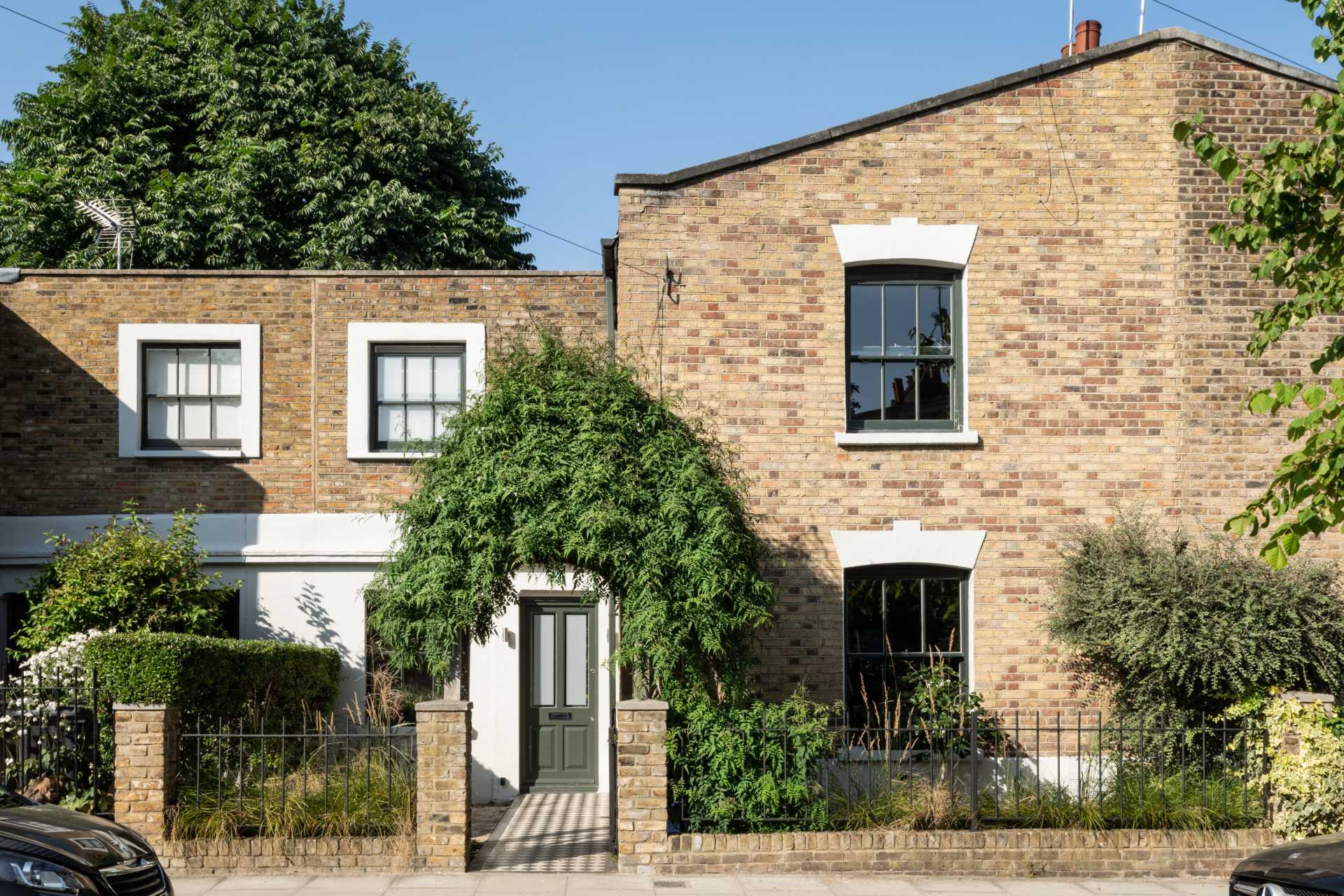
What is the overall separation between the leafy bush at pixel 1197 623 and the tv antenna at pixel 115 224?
12.7 meters

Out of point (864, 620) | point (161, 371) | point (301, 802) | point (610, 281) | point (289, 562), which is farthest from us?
point (161, 371)

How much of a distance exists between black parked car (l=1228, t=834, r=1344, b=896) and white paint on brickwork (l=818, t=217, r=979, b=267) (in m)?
7.05

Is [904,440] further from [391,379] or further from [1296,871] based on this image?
[1296,871]

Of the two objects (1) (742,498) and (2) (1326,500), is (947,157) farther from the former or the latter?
(2) (1326,500)

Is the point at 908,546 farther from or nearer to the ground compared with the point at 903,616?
farther from the ground

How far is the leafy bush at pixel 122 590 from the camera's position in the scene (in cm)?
1288

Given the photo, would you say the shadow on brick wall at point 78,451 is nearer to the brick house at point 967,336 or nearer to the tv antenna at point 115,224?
the tv antenna at point 115,224

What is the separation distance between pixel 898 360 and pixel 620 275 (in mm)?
3131

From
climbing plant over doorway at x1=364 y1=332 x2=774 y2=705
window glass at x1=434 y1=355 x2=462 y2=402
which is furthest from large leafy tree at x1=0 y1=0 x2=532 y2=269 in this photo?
climbing plant over doorway at x1=364 y1=332 x2=774 y2=705

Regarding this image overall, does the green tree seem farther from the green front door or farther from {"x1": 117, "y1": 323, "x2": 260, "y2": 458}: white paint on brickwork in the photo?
{"x1": 117, "y1": 323, "x2": 260, "y2": 458}: white paint on brickwork

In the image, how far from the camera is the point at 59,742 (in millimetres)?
10688

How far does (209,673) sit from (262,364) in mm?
4907

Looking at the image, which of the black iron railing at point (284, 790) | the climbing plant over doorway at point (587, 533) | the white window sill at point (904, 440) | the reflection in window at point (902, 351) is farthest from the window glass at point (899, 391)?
the black iron railing at point (284, 790)

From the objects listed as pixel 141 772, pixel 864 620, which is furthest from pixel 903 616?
pixel 141 772
